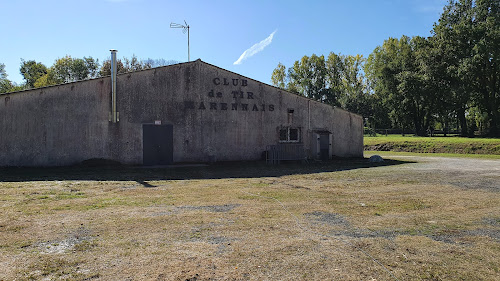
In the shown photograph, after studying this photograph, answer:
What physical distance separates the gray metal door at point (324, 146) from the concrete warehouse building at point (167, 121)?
2.5 inches

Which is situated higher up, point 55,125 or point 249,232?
point 55,125

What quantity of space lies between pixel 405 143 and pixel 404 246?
33.2 meters

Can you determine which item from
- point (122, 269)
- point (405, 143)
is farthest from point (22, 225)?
point (405, 143)

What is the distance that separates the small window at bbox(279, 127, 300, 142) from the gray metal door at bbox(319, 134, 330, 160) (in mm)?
1565

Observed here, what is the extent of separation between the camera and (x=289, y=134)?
1998 cm

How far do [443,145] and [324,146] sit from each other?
1672 centimetres

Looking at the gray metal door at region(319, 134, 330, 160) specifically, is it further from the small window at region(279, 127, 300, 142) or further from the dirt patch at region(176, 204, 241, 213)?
the dirt patch at region(176, 204, 241, 213)

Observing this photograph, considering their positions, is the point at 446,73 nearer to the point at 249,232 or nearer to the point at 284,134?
the point at 284,134

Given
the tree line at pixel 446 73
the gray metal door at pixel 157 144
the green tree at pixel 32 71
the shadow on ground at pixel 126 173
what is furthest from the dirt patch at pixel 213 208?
the green tree at pixel 32 71

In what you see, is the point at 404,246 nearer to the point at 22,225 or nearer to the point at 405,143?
the point at 22,225

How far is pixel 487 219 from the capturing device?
641 cm

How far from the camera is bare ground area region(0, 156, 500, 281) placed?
13.0ft

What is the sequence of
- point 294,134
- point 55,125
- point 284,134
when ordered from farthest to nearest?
point 294,134 < point 284,134 < point 55,125

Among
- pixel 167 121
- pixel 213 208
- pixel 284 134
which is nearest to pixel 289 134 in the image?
pixel 284 134
